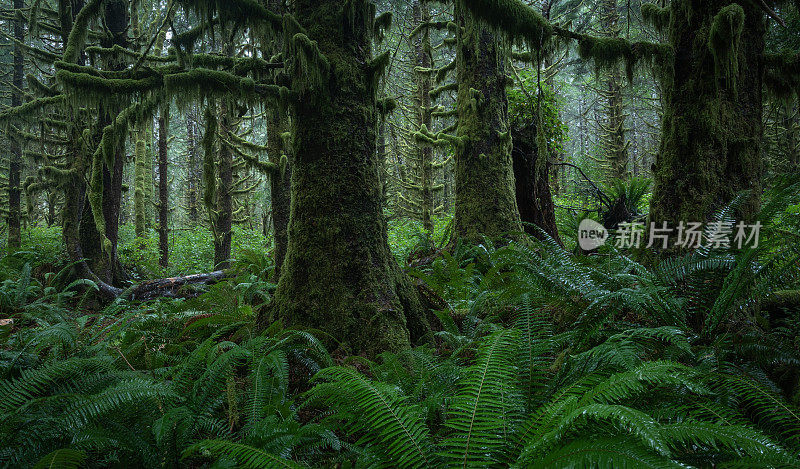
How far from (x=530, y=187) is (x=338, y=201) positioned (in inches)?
199

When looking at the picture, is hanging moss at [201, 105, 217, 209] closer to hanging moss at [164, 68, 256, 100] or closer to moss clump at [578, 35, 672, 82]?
hanging moss at [164, 68, 256, 100]

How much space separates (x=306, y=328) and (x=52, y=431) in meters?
1.64

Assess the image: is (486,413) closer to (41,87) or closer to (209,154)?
(209,154)

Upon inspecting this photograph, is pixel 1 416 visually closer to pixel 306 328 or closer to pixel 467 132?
pixel 306 328

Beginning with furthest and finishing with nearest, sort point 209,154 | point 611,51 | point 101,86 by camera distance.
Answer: point 611,51
point 209,154
point 101,86

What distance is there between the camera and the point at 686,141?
3926 millimetres

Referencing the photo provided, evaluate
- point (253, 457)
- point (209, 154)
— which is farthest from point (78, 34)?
point (253, 457)

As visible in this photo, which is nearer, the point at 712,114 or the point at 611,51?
the point at 712,114

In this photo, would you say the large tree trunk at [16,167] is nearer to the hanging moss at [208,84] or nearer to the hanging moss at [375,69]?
the hanging moss at [208,84]

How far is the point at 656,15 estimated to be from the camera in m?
4.66

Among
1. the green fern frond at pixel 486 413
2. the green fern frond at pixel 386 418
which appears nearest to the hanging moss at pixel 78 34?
the green fern frond at pixel 386 418

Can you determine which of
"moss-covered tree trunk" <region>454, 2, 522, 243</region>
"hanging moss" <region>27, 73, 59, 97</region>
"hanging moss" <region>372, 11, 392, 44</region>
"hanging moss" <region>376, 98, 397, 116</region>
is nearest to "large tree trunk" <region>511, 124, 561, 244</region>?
"moss-covered tree trunk" <region>454, 2, 522, 243</region>

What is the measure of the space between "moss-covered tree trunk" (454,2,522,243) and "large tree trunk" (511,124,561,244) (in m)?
0.82

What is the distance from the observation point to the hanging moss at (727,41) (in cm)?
365
